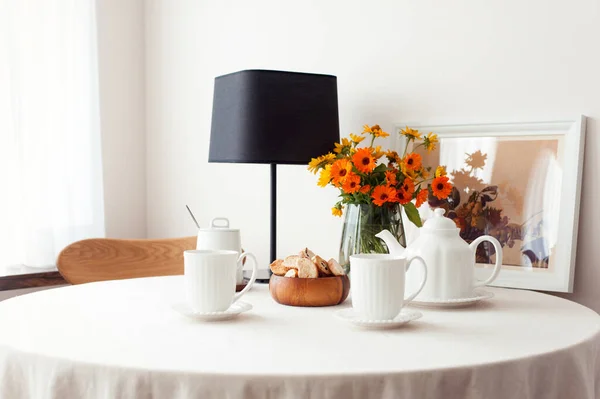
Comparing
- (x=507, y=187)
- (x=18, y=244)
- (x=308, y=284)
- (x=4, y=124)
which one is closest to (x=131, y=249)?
(x=18, y=244)

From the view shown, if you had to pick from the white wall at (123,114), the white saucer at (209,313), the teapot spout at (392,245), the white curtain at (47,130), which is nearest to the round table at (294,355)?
the white saucer at (209,313)

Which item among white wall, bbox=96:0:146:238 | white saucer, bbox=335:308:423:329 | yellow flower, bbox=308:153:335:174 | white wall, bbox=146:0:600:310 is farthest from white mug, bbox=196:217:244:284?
white wall, bbox=96:0:146:238

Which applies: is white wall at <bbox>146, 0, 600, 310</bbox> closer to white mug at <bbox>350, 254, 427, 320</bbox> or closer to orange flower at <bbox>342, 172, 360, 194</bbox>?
orange flower at <bbox>342, 172, 360, 194</bbox>

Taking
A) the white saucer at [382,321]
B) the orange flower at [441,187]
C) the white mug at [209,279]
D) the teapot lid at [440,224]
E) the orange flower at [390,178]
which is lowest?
the white saucer at [382,321]

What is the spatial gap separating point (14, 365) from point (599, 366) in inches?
43.7

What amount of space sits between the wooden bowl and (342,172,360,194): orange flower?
0.30 m

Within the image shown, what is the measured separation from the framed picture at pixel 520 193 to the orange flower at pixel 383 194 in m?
0.63

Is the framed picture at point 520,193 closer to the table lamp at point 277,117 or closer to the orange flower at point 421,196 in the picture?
the table lamp at point 277,117

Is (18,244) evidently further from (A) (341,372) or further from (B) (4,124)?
(A) (341,372)

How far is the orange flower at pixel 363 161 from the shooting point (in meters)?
1.89

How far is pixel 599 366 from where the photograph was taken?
1.42m

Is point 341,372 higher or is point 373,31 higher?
point 373,31

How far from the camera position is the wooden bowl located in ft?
5.37

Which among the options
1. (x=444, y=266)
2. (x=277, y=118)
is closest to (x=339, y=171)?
(x=444, y=266)
